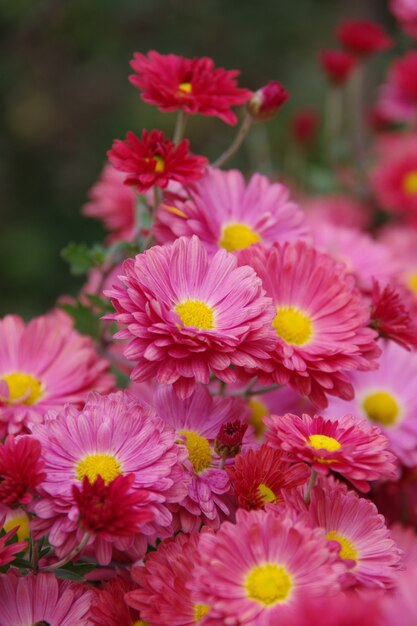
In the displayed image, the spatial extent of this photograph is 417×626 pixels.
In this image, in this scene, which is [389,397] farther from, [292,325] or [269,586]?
[269,586]

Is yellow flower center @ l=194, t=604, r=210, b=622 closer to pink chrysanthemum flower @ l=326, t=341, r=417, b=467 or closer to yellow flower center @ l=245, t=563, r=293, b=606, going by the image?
yellow flower center @ l=245, t=563, r=293, b=606

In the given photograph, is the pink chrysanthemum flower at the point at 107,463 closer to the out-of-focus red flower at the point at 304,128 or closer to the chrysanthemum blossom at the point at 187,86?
the chrysanthemum blossom at the point at 187,86

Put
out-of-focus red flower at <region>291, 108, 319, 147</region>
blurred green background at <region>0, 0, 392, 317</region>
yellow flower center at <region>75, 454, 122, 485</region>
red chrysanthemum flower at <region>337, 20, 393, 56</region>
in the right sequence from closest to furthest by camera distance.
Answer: yellow flower center at <region>75, 454, 122, 485</region>
red chrysanthemum flower at <region>337, 20, 393, 56</region>
out-of-focus red flower at <region>291, 108, 319, 147</region>
blurred green background at <region>0, 0, 392, 317</region>

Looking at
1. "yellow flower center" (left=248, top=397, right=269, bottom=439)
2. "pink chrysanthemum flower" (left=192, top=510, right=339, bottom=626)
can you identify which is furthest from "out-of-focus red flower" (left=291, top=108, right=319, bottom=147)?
"pink chrysanthemum flower" (left=192, top=510, right=339, bottom=626)

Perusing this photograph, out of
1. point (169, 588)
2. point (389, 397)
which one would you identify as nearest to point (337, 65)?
point (389, 397)

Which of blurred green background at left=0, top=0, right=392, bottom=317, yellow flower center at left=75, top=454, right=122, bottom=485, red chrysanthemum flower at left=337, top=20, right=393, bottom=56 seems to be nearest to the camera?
yellow flower center at left=75, top=454, right=122, bottom=485

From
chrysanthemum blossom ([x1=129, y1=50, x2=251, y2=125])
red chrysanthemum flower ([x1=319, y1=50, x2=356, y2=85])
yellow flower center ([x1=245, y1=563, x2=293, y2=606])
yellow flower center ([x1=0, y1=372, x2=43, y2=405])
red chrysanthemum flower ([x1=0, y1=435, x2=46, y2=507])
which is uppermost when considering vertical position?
red chrysanthemum flower ([x1=319, y1=50, x2=356, y2=85])

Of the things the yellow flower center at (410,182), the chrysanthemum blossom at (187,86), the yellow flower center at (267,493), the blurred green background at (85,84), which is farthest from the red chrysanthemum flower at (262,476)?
the blurred green background at (85,84)
